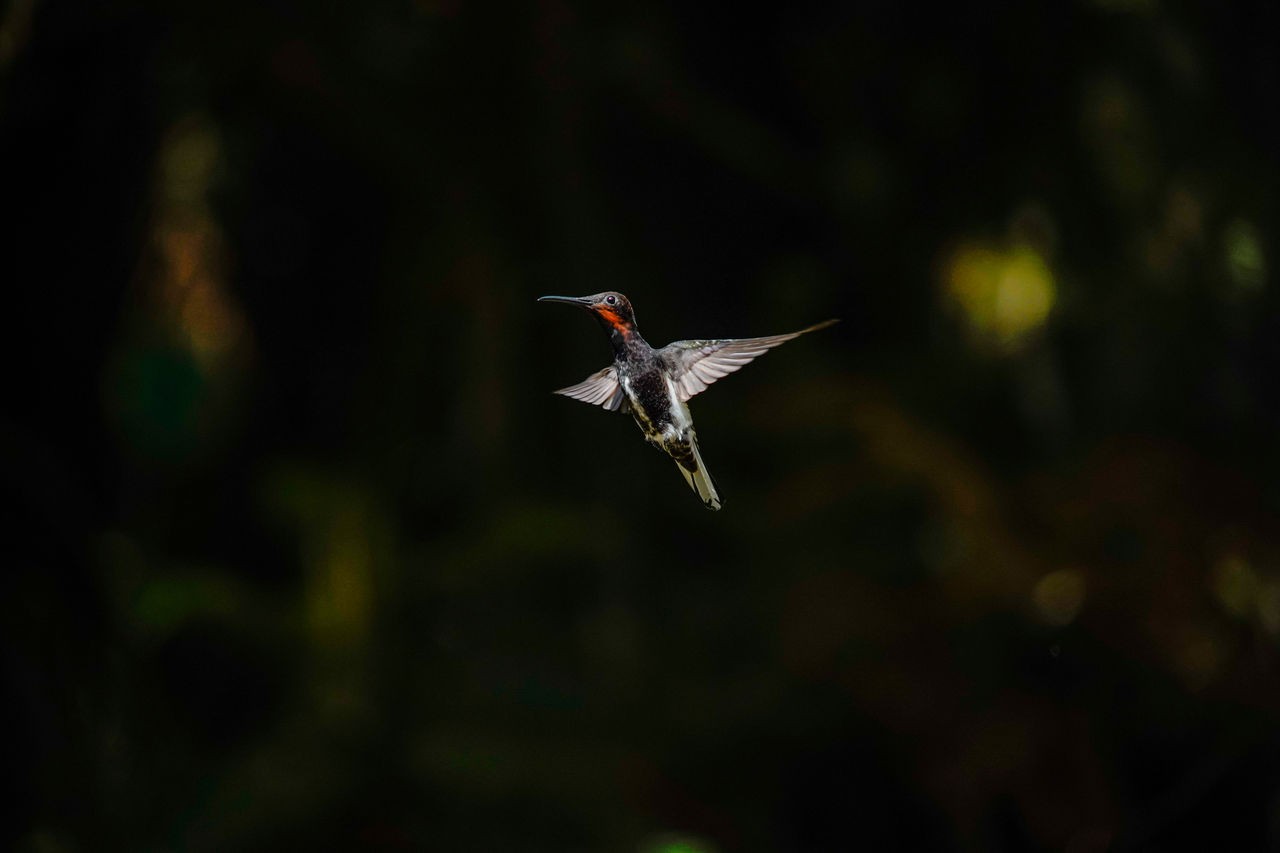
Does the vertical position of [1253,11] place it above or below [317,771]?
above

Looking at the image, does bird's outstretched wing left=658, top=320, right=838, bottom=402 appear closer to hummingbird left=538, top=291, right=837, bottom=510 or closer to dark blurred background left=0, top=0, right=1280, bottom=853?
→ hummingbird left=538, top=291, right=837, bottom=510

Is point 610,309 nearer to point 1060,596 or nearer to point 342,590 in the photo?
point 342,590

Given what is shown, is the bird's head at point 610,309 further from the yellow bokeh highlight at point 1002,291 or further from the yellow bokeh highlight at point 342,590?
the yellow bokeh highlight at point 1002,291

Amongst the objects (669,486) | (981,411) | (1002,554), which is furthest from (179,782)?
(981,411)

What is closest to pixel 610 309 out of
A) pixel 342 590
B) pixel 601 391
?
pixel 601 391

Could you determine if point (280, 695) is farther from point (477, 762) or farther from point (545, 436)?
point (545, 436)

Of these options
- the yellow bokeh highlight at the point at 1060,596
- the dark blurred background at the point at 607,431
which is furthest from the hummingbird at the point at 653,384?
the yellow bokeh highlight at the point at 1060,596
